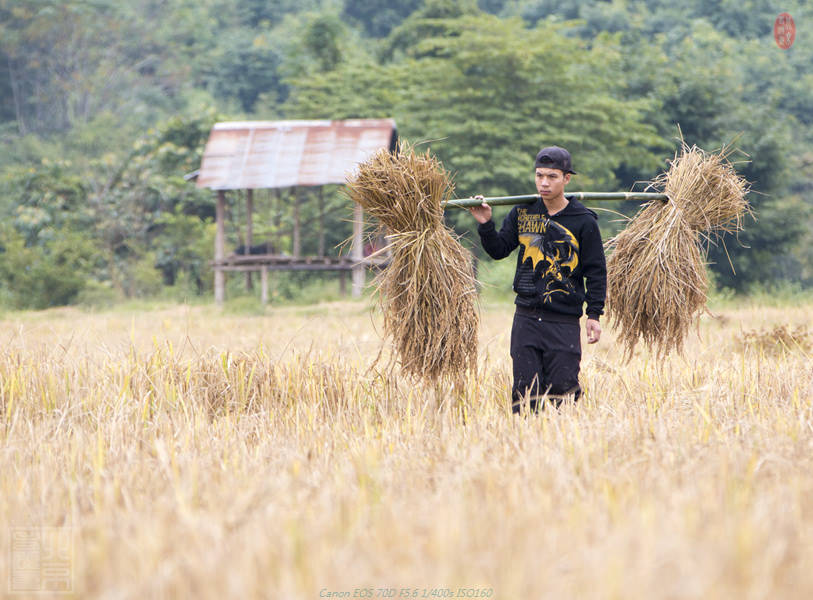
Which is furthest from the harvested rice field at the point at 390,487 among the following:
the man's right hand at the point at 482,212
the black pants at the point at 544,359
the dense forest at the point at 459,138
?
the dense forest at the point at 459,138

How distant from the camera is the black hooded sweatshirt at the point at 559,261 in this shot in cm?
437

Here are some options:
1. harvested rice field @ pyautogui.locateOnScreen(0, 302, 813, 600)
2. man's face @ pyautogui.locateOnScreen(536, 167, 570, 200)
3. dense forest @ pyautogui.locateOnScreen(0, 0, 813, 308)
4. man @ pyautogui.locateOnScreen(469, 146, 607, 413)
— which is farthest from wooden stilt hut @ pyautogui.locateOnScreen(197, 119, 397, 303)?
man's face @ pyautogui.locateOnScreen(536, 167, 570, 200)

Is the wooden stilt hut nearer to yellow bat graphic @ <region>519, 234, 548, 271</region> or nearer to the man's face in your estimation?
yellow bat graphic @ <region>519, 234, 548, 271</region>

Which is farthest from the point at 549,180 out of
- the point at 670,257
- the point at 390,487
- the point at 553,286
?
the point at 390,487

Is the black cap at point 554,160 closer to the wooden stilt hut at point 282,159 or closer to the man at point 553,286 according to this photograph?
the man at point 553,286

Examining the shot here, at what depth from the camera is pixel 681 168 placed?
5.48 meters

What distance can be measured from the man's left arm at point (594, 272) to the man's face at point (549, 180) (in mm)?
244

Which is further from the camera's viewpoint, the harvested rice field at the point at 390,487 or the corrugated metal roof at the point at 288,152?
the corrugated metal roof at the point at 288,152

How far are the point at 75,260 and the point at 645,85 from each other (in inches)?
583

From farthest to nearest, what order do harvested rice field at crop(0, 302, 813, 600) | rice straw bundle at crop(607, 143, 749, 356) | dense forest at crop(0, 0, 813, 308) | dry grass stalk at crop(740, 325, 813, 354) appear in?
dense forest at crop(0, 0, 813, 308) < dry grass stalk at crop(740, 325, 813, 354) < rice straw bundle at crop(607, 143, 749, 356) < harvested rice field at crop(0, 302, 813, 600)

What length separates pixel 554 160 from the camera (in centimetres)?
430

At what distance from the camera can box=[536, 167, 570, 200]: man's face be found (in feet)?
14.1

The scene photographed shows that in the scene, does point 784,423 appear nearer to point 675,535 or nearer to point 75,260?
point 675,535

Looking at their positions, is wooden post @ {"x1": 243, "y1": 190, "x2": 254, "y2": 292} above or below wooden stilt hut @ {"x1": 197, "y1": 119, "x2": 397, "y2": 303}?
below
